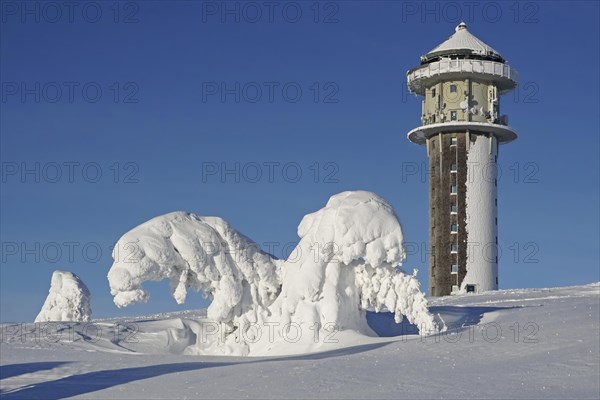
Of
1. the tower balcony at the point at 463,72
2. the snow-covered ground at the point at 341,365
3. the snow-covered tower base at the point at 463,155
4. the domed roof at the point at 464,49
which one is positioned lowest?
the snow-covered ground at the point at 341,365

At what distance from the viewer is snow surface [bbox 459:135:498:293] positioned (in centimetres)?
4931

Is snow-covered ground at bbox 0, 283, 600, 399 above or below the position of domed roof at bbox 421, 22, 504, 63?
below

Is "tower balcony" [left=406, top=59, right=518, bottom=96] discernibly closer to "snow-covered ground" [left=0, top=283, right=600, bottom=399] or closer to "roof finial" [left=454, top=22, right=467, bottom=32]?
"roof finial" [left=454, top=22, right=467, bottom=32]

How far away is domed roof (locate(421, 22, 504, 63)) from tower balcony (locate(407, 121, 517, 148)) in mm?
3524

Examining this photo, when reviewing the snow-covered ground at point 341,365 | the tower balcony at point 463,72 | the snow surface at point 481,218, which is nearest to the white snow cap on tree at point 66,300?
the snow-covered ground at point 341,365

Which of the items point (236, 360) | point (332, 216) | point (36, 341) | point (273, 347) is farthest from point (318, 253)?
point (36, 341)

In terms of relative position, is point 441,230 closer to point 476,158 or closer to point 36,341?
point 476,158

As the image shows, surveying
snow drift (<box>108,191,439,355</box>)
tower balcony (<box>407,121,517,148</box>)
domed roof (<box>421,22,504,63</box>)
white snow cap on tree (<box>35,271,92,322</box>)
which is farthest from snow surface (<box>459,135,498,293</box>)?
snow drift (<box>108,191,439,355</box>)

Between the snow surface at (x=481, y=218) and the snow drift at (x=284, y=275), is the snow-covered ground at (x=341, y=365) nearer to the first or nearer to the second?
the snow drift at (x=284, y=275)

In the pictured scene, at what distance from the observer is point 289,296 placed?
2577cm

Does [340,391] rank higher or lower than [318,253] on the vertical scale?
lower

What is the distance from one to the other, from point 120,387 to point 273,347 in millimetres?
8904

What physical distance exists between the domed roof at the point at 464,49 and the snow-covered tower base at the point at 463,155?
0.05 m

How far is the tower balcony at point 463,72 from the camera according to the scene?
50.5m
